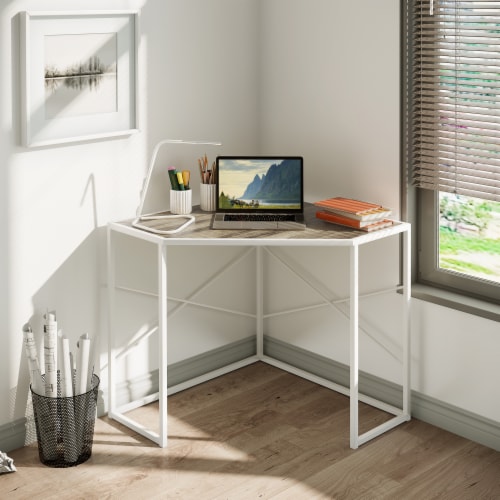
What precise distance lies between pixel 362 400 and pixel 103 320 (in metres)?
1.05

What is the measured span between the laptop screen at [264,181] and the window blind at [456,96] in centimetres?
43

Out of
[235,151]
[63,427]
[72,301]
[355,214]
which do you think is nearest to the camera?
[63,427]

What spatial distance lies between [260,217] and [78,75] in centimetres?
81

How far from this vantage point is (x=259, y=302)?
12.6 feet

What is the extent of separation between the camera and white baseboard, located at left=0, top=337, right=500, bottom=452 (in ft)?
10.3

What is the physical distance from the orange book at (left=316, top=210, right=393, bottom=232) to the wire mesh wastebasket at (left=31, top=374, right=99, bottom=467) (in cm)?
102

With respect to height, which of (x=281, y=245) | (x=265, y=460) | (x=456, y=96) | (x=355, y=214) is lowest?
(x=265, y=460)

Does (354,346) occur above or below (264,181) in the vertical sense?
below

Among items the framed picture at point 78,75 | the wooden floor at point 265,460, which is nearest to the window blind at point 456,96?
the wooden floor at point 265,460

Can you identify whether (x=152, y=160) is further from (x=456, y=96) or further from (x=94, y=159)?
(x=456, y=96)

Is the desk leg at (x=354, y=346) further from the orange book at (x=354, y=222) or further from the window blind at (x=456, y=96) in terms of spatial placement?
the window blind at (x=456, y=96)

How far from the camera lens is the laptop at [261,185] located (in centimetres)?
329

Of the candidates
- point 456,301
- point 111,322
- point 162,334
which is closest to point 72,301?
point 111,322

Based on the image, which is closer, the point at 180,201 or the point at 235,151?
the point at 180,201
